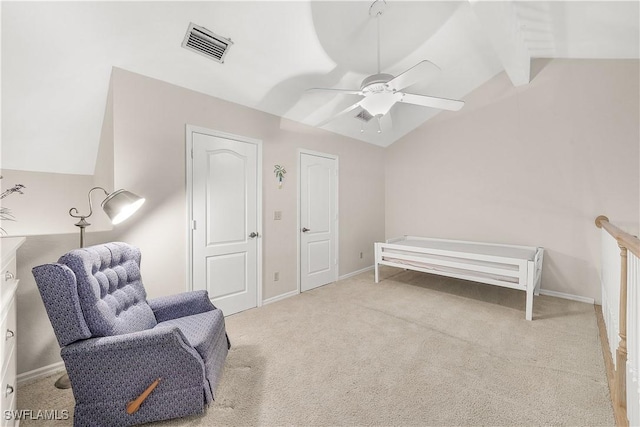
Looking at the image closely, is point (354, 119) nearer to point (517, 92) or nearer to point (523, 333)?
point (517, 92)

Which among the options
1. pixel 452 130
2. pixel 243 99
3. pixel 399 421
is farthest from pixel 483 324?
pixel 243 99

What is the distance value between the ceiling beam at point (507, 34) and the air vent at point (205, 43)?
2.10 metres

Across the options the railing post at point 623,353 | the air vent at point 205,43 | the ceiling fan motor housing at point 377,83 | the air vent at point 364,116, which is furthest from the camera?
the air vent at point 364,116

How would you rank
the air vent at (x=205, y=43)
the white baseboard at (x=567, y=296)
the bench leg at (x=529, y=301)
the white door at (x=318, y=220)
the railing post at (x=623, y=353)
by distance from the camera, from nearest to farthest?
the railing post at (x=623, y=353), the air vent at (x=205, y=43), the bench leg at (x=529, y=301), the white baseboard at (x=567, y=296), the white door at (x=318, y=220)

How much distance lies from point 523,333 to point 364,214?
8.93ft

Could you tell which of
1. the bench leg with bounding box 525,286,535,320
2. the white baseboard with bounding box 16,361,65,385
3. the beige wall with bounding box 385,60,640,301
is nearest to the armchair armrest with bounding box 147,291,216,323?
the white baseboard with bounding box 16,361,65,385

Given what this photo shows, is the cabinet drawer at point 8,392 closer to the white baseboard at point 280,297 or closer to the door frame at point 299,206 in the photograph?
the white baseboard at point 280,297

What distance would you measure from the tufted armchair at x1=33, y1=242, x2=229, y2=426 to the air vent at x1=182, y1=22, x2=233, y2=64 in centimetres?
179

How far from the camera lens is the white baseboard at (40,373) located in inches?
74.2

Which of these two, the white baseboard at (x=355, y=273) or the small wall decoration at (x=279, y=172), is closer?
the small wall decoration at (x=279, y=172)

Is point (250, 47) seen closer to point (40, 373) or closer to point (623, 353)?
point (40, 373)

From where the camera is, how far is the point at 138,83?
241 cm

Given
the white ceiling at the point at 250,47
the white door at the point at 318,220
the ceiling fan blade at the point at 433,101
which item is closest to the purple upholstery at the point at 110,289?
the white ceiling at the point at 250,47

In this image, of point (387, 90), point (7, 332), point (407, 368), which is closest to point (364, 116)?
point (387, 90)
